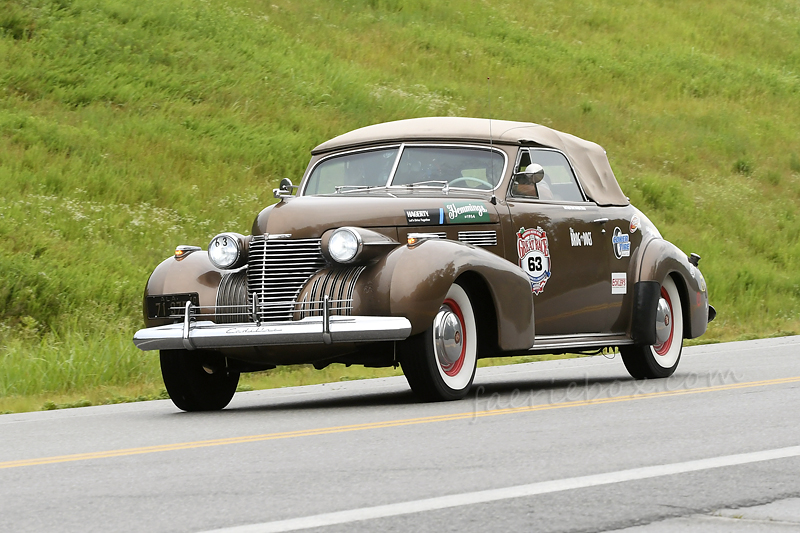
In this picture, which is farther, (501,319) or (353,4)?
(353,4)

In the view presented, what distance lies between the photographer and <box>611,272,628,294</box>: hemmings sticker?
10.5 m

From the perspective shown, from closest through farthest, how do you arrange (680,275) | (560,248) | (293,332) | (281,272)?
(293,332) → (281,272) → (560,248) → (680,275)

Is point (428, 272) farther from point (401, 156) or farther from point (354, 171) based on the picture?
point (354, 171)

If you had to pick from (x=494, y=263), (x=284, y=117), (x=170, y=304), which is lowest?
(x=170, y=304)

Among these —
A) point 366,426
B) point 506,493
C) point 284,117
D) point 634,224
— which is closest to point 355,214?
point 366,426

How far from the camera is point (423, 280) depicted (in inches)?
322

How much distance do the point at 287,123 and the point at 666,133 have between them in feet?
36.3

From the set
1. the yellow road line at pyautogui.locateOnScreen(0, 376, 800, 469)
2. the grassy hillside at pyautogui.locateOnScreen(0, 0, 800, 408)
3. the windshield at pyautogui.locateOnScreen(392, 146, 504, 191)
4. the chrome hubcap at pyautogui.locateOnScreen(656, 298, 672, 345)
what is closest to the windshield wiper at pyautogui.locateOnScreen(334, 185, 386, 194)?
the windshield at pyautogui.locateOnScreen(392, 146, 504, 191)

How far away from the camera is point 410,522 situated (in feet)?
14.5

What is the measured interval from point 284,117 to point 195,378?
1588 centimetres

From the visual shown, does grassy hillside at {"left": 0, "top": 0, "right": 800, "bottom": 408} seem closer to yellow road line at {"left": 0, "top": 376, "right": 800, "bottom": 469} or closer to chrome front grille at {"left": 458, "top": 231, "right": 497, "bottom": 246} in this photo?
chrome front grille at {"left": 458, "top": 231, "right": 497, "bottom": 246}

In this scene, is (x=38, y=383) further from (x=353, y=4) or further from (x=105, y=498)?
(x=353, y=4)

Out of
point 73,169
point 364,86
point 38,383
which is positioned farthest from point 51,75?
point 38,383

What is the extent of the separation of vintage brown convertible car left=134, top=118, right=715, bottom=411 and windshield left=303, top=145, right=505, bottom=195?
0.01 meters
